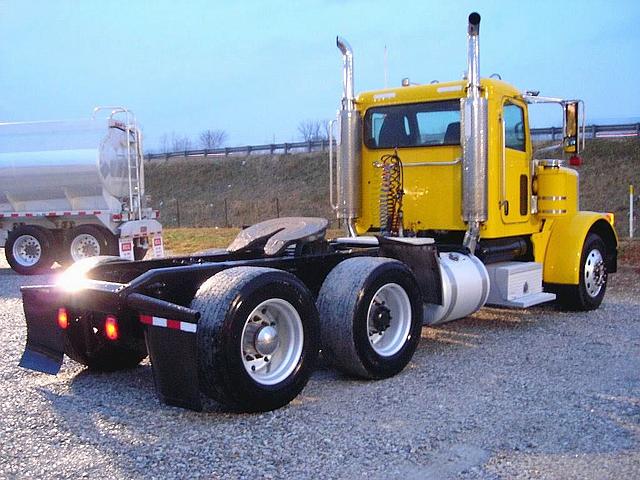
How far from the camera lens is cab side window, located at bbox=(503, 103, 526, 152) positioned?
27.6 ft

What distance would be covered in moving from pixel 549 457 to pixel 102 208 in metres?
12.7

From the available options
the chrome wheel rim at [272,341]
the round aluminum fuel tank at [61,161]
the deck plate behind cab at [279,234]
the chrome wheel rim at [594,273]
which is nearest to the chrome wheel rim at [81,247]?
the round aluminum fuel tank at [61,161]

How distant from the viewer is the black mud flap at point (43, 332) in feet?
18.7

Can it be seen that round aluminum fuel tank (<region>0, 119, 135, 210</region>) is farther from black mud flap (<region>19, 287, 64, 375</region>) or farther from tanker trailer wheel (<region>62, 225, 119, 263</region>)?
black mud flap (<region>19, 287, 64, 375</region>)

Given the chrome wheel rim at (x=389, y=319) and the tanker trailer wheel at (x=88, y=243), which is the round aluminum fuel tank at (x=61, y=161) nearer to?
the tanker trailer wheel at (x=88, y=243)

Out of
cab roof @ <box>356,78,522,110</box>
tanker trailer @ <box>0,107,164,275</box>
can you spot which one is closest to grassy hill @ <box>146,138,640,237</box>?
tanker trailer @ <box>0,107,164,275</box>

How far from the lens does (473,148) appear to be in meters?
7.89

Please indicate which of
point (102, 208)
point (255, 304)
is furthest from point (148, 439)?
point (102, 208)

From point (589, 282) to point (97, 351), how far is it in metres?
6.01

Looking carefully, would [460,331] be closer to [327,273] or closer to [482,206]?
[482,206]

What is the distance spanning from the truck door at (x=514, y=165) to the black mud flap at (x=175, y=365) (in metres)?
4.65

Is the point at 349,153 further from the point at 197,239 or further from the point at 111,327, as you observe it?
the point at 197,239

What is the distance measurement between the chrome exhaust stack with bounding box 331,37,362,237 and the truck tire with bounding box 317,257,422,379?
2481 millimetres

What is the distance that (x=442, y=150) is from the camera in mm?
8328
